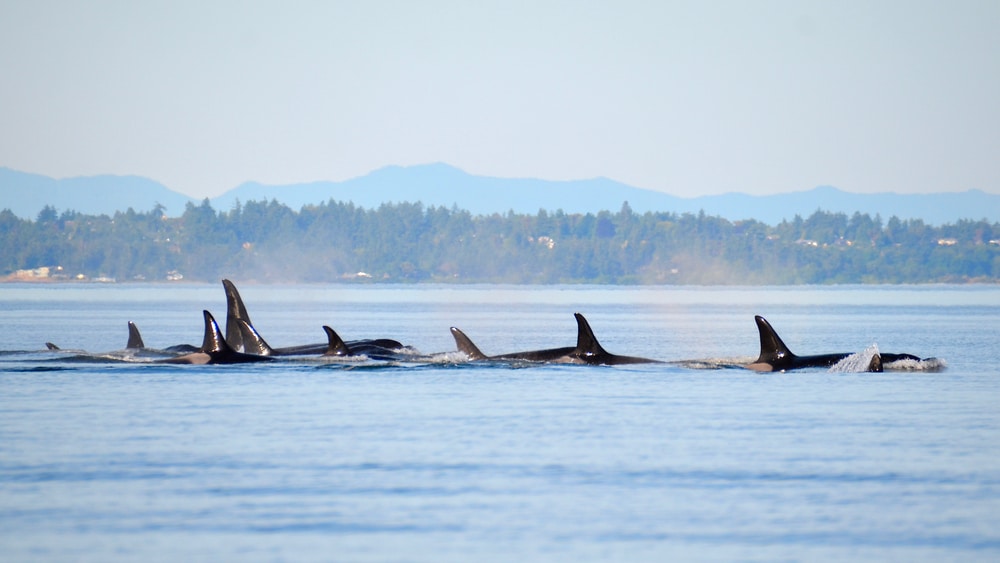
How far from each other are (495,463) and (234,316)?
21495 millimetres

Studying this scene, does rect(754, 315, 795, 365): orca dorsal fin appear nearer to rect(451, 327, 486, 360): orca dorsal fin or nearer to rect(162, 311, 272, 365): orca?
rect(451, 327, 486, 360): orca dorsal fin

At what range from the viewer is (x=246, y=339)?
Result: 38.7 meters

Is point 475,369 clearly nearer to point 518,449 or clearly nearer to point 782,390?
point 782,390

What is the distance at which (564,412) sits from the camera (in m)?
24.8

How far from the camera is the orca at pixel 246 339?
3819 cm

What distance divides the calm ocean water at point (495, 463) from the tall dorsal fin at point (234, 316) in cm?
442

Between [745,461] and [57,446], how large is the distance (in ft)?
30.1

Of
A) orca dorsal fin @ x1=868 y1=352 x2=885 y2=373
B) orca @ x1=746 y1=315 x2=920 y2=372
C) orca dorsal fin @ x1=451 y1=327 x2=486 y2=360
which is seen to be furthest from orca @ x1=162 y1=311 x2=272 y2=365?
orca dorsal fin @ x1=868 y1=352 x2=885 y2=373

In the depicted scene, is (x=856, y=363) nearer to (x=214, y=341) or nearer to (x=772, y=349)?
(x=772, y=349)

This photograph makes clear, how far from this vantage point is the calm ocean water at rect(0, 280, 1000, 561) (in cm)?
1449

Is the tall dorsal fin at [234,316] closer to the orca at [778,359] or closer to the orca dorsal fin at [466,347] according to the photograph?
the orca dorsal fin at [466,347]

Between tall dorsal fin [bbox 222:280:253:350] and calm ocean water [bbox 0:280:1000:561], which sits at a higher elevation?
tall dorsal fin [bbox 222:280:253:350]

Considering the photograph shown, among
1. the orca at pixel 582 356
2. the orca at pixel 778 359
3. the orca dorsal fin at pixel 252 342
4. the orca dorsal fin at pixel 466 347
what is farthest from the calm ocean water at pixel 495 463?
the orca dorsal fin at pixel 252 342

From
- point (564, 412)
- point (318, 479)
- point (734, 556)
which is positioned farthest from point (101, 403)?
point (734, 556)
